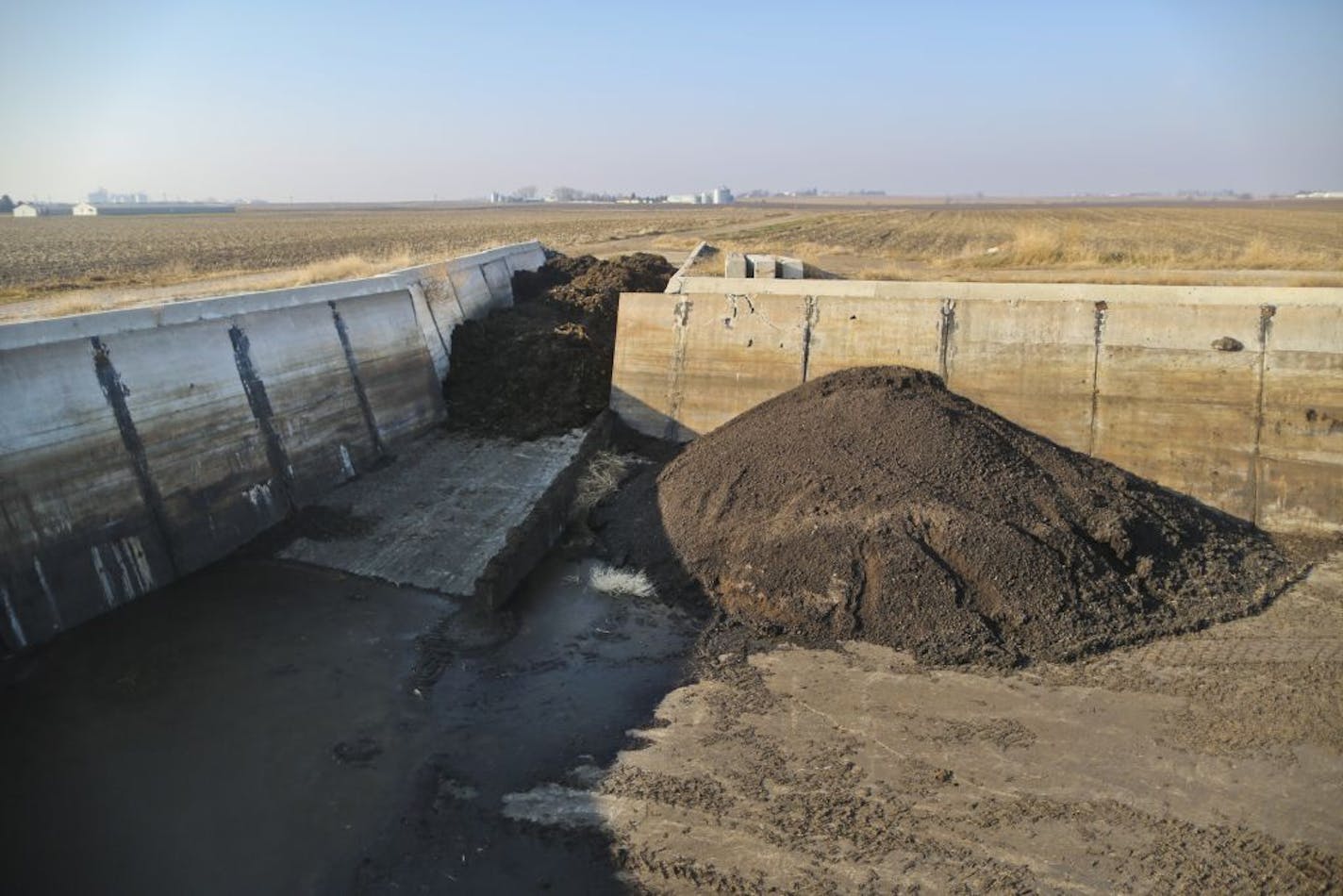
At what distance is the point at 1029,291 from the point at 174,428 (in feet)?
34.2

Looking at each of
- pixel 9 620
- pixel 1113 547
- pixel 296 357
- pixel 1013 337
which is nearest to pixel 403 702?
pixel 9 620

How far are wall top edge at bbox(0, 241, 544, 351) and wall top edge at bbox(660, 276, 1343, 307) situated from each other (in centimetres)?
439

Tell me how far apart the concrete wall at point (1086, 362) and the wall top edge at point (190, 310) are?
372 centimetres

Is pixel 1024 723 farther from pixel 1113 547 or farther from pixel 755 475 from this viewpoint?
pixel 755 475

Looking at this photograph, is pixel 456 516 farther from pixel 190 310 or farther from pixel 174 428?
pixel 190 310

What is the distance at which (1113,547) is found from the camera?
859cm

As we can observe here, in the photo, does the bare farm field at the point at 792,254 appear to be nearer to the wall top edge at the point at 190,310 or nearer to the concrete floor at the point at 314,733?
the wall top edge at the point at 190,310

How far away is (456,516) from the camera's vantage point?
10.3 meters

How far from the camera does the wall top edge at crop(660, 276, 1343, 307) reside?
1058cm

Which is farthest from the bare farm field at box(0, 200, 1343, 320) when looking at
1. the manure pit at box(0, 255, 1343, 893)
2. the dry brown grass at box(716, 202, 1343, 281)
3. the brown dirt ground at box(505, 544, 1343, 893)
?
the brown dirt ground at box(505, 544, 1343, 893)

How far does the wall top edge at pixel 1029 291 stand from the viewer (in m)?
10.6

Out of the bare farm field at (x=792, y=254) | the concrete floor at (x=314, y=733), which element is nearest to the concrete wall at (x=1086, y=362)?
the concrete floor at (x=314, y=733)

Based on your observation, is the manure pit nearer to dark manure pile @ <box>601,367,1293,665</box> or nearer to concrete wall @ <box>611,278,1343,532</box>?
dark manure pile @ <box>601,367,1293,665</box>

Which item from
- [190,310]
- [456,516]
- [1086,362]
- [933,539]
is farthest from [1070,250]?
[190,310]
